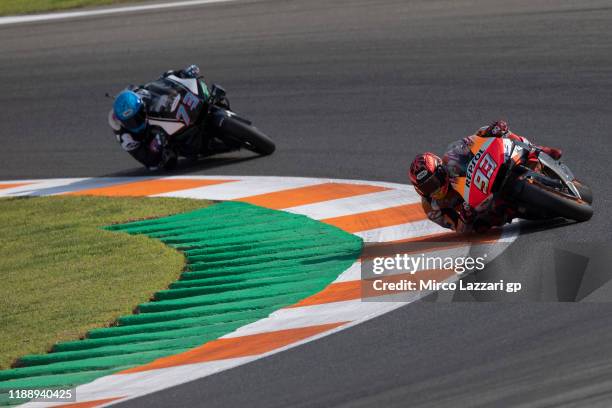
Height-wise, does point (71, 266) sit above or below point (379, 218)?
below

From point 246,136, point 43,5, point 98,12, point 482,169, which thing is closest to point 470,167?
point 482,169

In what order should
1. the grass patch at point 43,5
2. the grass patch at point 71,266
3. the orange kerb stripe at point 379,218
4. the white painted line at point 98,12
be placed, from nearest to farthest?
the grass patch at point 71,266
the orange kerb stripe at point 379,218
the white painted line at point 98,12
the grass patch at point 43,5

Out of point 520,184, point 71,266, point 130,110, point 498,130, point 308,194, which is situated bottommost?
point 71,266

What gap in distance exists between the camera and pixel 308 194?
12859mm

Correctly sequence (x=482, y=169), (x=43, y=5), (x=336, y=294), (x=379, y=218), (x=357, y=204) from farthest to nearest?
(x=43, y=5)
(x=357, y=204)
(x=379, y=218)
(x=482, y=169)
(x=336, y=294)

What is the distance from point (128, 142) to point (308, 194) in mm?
3136

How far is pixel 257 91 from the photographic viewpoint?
17781 millimetres

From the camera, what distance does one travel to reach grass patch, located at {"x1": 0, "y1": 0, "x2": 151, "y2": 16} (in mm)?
24219

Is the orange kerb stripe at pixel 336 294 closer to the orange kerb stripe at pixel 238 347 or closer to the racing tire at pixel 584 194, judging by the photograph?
the orange kerb stripe at pixel 238 347

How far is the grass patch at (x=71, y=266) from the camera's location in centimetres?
898

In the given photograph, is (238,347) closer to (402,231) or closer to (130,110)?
(402,231)

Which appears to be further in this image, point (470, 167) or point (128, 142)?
point (128, 142)

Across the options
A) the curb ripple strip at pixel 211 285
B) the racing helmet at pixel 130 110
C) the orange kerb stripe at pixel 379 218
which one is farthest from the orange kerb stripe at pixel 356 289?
the racing helmet at pixel 130 110

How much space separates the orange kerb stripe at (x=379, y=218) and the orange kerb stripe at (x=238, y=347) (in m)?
3.06
